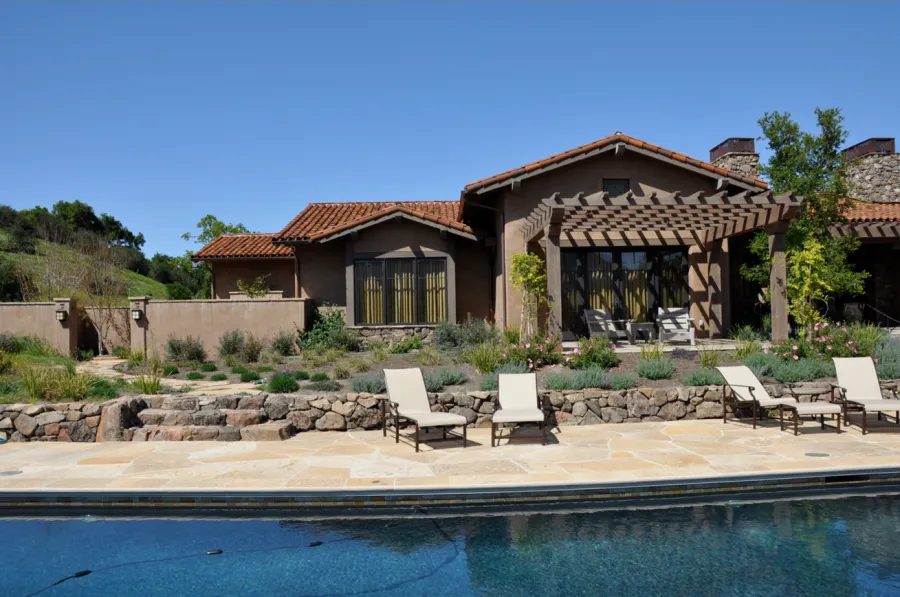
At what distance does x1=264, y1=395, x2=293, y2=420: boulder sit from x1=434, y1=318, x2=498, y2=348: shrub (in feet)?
22.3

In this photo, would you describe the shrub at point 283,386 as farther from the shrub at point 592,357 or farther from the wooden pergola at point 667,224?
the wooden pergola at point 667,224

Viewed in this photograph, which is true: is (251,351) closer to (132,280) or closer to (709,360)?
(709,360)

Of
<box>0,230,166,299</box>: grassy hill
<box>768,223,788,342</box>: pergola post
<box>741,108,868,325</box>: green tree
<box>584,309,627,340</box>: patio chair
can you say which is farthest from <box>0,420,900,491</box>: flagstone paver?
<box>0,230,166,299</box>: grassy hill

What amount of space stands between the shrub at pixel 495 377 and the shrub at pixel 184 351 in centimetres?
877

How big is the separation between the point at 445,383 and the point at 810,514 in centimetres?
616

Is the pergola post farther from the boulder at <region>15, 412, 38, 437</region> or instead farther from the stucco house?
the boulder at <region>15, 412, 38, 437</region>

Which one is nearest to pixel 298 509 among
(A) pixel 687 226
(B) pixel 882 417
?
(B) pixel 882 417

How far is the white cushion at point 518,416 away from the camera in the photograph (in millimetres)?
8836

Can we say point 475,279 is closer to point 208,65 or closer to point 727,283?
point 727,283

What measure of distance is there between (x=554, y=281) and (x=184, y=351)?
31.9ft

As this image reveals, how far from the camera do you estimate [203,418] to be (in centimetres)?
980

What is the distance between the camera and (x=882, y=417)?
1044cm

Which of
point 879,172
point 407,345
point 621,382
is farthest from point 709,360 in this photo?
point 879,172

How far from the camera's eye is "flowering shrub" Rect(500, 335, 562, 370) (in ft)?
39.7
